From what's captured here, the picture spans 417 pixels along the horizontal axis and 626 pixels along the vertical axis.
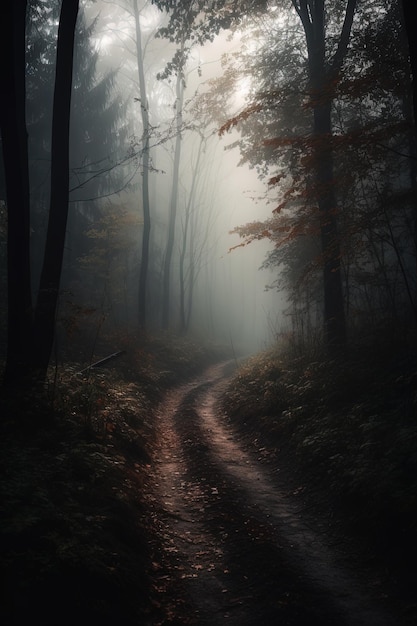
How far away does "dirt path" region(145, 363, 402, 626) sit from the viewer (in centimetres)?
396

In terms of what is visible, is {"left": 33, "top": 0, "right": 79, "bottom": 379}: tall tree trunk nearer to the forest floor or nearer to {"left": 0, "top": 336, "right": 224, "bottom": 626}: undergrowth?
{"left": 0, "top": 336, "right": 224, "bottom": 626}: undergrowth

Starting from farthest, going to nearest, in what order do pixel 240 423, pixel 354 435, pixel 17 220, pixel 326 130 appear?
1. pixel 326 130
2. pixel 240 423
3. pixel 17 220
4. pixel 354 435

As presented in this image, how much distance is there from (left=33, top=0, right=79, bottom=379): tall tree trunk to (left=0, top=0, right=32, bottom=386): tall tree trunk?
29cm

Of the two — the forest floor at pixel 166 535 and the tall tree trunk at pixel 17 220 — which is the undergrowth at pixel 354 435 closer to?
the forest floor at pixel 166 535

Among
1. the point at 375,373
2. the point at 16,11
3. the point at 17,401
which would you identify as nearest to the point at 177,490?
the point at 17,401

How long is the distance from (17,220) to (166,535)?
624cm

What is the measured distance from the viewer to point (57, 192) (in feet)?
28.4

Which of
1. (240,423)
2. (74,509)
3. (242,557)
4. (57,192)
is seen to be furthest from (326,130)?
(74,509)

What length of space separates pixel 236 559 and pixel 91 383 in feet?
19.0

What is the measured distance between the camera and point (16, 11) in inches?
312

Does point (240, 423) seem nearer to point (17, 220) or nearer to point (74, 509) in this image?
point (74, 509)

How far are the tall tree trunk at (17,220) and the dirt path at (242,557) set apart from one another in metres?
3.57

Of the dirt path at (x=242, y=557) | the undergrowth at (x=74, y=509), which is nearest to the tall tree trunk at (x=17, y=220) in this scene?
the undergrowth at (x=74, y=509)

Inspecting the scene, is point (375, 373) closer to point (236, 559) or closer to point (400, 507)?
point (400, 507)
